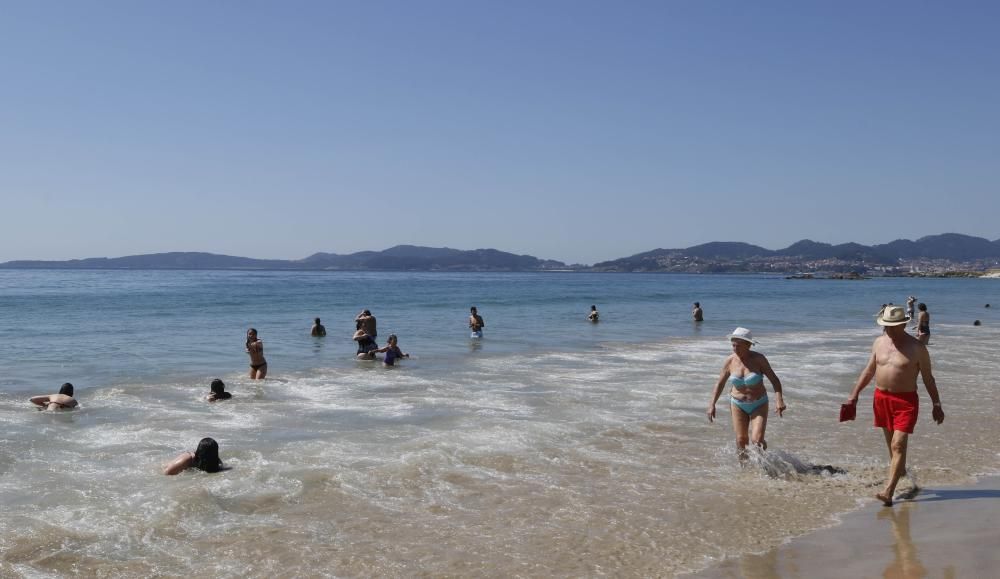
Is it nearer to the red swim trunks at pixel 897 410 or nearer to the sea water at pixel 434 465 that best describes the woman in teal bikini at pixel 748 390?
the sea water at pixel 434 465

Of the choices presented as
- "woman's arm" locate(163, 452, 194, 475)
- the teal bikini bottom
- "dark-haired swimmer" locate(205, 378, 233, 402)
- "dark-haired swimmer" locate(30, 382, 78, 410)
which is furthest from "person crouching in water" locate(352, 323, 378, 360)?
the teal bikini bottom

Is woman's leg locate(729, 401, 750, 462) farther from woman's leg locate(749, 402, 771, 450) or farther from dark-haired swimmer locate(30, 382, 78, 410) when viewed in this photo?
dark-haired swimmer locate(30, 382, 78, 410)

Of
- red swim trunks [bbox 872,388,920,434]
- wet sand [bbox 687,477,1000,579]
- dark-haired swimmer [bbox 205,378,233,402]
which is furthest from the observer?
dark-haired swimmer [bbox 205,378,233,402]

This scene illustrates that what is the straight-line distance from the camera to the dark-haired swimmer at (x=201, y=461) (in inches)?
324

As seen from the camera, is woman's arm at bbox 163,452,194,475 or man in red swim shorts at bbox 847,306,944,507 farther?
woman's arm at bbox 163,452,194,475

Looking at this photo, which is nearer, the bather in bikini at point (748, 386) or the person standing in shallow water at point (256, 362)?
the bather in bikini at point (748, 386)

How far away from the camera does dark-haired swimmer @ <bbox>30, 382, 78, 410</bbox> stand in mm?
12031

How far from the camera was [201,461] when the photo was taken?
828 cm

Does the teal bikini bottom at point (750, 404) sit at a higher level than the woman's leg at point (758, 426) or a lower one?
higher

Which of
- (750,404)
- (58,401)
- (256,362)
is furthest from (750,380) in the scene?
(256,362)

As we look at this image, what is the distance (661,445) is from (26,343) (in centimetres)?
2310

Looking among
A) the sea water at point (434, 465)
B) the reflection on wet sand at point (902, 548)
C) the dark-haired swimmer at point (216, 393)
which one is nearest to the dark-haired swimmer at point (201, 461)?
the sea water at point (434, 465)

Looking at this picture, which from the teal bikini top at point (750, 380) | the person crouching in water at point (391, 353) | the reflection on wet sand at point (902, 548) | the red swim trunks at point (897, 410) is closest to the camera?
the reflection on wet sand at point (902, 548)

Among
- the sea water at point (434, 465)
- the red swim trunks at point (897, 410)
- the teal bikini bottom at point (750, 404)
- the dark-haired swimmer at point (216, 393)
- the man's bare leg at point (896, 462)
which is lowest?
the sea water at point (434, 465)
